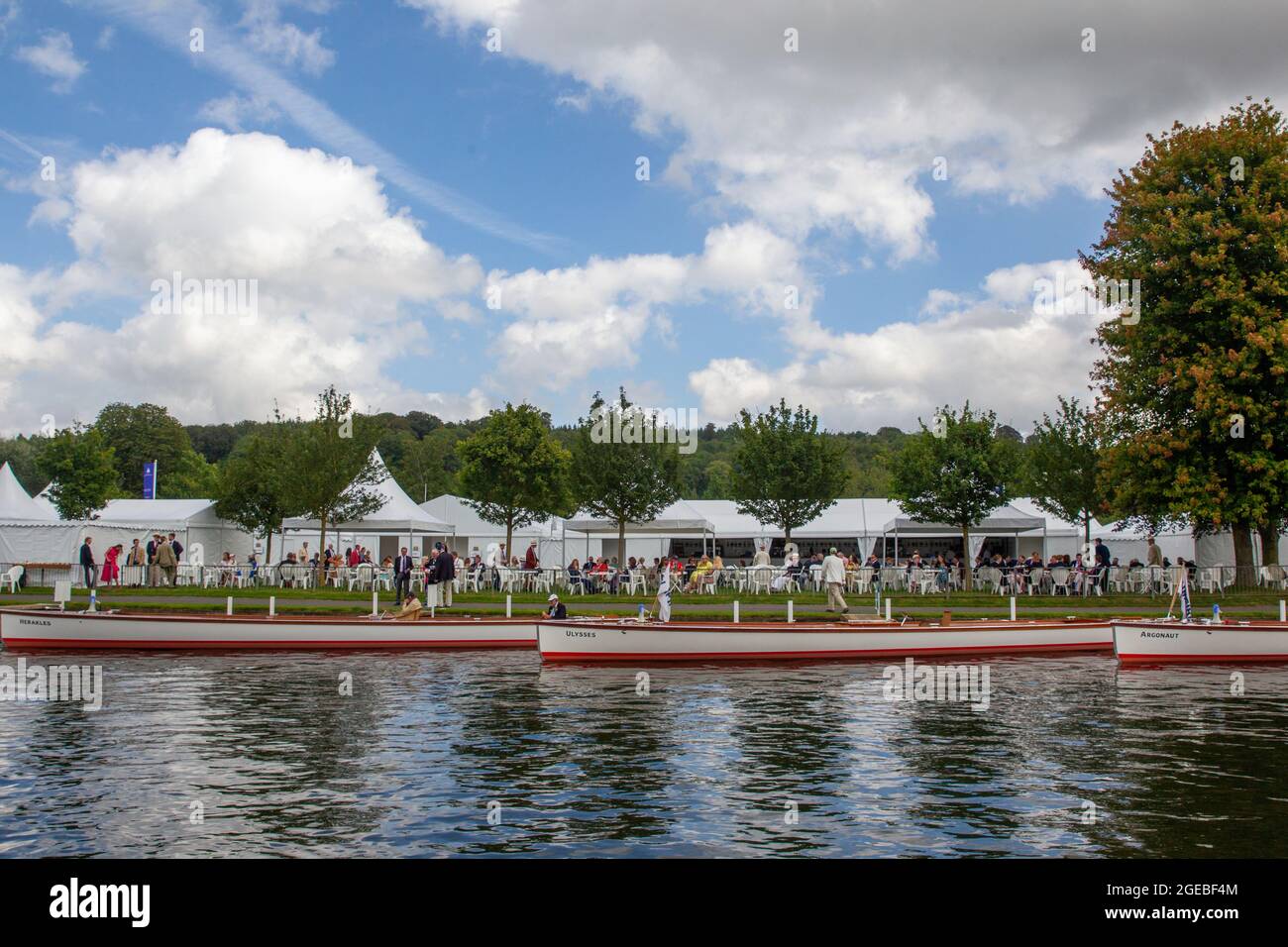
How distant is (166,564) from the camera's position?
37.7 metres

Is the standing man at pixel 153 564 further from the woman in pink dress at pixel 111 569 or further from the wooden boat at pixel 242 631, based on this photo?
the wooden boat at pixel 242 631

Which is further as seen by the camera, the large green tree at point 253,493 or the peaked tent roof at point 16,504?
the large green tree at point 253,493

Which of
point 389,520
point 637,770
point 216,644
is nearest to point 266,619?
point 216,644

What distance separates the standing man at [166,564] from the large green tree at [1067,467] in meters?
33.3

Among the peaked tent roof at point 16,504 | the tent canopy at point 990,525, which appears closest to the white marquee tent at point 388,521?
the peaked tent roof at point 16,504

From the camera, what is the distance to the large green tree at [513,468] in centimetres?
4212

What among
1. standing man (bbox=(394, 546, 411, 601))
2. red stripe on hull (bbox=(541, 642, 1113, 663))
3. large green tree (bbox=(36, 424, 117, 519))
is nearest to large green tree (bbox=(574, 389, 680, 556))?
standing man (bbox=(394, 546, 411, 601))

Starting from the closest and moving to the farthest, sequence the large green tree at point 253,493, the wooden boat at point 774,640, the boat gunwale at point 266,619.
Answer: the wooden boat at point 774,640, the boat gunwale at point 266,619, the large green tree at point 253,493

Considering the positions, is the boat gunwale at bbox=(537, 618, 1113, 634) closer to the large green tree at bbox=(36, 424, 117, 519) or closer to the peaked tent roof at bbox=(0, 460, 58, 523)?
the peaked tent roof at bbox=(0, 460, 58, 523)

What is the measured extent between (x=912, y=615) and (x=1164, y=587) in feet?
34.2

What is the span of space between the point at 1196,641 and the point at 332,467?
28.2 meters

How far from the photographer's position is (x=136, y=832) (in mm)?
10500
